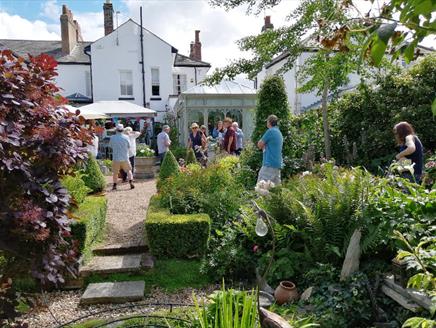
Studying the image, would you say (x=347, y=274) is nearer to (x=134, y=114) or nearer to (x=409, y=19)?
(x=409, y=19)

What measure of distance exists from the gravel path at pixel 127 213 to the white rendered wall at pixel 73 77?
13.4 meters

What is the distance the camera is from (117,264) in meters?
5.75

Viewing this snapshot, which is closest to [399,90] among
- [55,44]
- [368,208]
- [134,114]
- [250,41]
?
[250,41]

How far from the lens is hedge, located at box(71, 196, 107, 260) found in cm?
558

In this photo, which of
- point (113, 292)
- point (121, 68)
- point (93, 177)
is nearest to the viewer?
point (113, 292)

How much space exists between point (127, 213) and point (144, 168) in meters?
5.38

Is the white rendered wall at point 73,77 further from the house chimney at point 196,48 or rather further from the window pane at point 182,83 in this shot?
the house chimney at point 196,48

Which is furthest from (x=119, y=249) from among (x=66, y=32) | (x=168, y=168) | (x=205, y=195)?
(x=66, y=32)

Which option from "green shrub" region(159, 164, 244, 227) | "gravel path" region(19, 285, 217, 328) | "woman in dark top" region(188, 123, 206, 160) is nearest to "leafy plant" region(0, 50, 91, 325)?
"gravel path" region(19, 285, 217, 328)

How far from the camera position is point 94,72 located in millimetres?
22875

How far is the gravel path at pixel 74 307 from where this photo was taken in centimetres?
456

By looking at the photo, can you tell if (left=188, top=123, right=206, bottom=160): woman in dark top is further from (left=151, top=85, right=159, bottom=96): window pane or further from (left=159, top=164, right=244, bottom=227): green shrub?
(left=151, top=85, right=159, bottom=96): window pane

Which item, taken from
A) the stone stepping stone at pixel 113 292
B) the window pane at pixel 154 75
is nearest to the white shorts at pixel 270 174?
the stone stepping stone at pixel 113 292

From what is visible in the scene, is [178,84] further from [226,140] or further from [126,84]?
[226,140]
